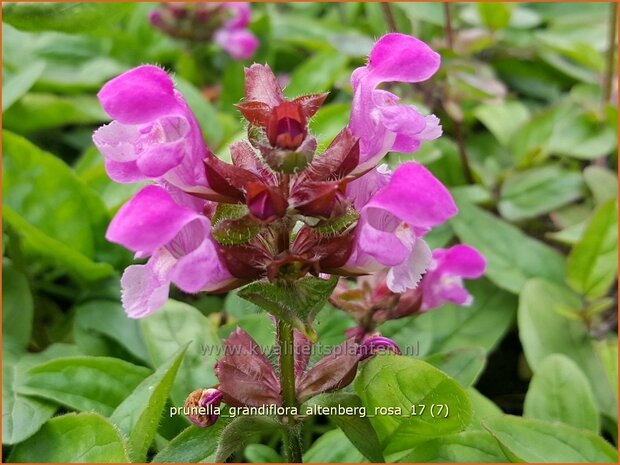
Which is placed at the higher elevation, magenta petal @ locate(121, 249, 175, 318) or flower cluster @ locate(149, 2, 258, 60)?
magenta petal @ locate(121, 249, 175, 318)

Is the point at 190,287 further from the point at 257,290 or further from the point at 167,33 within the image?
the point at 167,33

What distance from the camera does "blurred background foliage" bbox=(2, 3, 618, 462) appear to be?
1008mm

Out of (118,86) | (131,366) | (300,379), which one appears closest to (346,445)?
(300,379)

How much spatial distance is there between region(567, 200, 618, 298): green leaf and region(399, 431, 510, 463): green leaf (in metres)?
0.43

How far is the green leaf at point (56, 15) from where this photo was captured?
4.13 feet

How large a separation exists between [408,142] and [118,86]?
0.29 meters

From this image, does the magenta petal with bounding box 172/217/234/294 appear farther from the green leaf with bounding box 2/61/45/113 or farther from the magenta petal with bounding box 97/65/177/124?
the green leaf with bounding box 2/61/45/113

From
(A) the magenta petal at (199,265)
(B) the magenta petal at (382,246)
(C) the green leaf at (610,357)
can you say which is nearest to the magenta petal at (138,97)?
(A) the magenta petal at (199,265)

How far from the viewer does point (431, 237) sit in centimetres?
129

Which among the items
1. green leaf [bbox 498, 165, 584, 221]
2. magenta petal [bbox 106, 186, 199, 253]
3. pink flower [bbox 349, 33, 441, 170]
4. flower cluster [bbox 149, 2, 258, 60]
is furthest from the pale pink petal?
flower cluster [bbox 149, 2, 258, 60]

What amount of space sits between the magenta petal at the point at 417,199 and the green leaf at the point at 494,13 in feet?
3.50

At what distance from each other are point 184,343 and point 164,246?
0.97 feet

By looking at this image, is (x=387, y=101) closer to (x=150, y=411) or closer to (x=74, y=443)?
(x=150, y=411)

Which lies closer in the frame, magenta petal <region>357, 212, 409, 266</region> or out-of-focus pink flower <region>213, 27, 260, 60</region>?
magenta petal <region>357, 212, 409, 266</region>
